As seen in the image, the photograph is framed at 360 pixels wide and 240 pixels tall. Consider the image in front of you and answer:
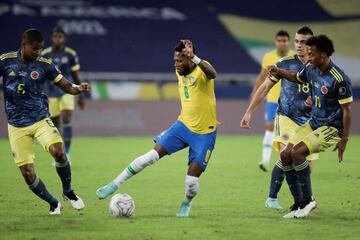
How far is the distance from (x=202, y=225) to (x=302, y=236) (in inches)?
52.3

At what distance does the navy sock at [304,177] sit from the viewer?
34.3 ft

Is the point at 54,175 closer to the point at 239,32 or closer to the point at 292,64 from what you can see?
the point at 292,64

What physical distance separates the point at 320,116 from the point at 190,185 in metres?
1.87

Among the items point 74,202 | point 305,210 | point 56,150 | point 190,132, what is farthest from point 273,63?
point 56,150

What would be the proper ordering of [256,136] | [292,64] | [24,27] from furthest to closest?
1. [24,27]
2. [256,136]
3. [292,64]

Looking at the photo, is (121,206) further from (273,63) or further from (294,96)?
(273,63)

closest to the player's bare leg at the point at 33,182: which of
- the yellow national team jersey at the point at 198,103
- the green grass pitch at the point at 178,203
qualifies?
the green grass pitch at the point at 178,203

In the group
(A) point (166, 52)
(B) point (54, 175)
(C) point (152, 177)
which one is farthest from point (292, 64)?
(A) point (166, 52)

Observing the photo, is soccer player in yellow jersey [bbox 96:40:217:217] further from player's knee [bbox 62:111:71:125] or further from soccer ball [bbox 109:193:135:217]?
player's knee [bbox 62:111:71:125]

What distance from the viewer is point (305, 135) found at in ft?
34.4

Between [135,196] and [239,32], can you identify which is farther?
→ [239,32]

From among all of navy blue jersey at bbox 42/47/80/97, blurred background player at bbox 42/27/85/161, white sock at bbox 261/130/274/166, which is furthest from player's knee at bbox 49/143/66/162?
navy blue jersey at bbox 42/47/80/97

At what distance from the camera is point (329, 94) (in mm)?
10148

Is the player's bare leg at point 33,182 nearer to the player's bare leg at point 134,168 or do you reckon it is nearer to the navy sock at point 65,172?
the navy sock at point 65,172
